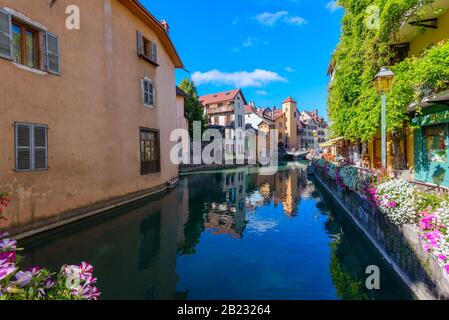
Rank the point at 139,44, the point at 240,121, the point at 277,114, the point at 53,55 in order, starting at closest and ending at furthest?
the point at 53,55
the point at 139,44
the point at 240,121
the point at 277,114

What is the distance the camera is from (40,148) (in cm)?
789

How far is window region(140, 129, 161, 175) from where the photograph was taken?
556 inches

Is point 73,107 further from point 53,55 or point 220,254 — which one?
point 220,254

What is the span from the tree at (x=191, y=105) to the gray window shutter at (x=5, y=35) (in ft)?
88.4

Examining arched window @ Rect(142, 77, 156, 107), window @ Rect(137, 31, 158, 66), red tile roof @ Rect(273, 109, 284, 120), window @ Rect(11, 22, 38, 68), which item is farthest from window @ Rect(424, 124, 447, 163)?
red tile roof @ Rect(273, 109, 284, 120)

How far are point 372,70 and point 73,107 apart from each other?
13.6 meters

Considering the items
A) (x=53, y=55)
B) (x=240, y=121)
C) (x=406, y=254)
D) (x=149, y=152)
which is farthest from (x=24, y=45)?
(x=240, y=121)

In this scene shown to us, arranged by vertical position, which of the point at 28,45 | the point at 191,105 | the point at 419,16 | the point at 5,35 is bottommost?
the point at 5,35

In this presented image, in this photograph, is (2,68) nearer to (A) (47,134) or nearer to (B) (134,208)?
(A) (47,134)

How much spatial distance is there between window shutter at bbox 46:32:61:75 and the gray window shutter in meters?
1.14

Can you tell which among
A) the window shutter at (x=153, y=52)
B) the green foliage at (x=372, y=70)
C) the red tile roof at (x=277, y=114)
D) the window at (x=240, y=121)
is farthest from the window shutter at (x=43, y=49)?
the red tile roof at (x=277, y=114)

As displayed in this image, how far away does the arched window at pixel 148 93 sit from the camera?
14164mm

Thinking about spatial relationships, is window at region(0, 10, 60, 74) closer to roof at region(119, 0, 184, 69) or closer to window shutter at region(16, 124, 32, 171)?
window shutter at region(16, 124, 32, 171)

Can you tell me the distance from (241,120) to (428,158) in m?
42.2
